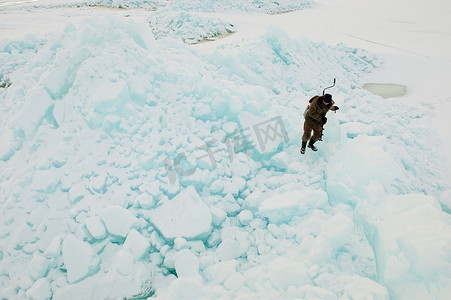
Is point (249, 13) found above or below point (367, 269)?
above

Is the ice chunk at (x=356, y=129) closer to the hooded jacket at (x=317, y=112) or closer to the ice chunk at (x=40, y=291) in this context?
the hooded jacket at (x=317, y=112)

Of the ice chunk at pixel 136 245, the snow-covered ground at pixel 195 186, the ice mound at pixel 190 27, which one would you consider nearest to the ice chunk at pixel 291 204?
the snow-covered ground at pixel 195 186

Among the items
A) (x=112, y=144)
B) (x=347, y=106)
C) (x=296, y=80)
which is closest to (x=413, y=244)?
(x=112, y=144)

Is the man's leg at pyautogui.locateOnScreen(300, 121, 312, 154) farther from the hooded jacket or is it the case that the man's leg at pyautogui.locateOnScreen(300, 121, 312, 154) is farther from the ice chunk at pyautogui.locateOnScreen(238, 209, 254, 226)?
the ice chunk at pyautogui.locateOnScreen(238, 209, 254, 226)

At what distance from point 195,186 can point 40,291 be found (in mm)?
1676

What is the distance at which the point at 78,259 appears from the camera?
2.33 m

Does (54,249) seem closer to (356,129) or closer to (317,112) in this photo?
(317,112)

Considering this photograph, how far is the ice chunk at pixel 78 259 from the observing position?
2305mm

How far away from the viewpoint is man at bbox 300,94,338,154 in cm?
297

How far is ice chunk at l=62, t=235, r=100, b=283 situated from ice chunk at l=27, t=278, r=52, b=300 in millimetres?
179

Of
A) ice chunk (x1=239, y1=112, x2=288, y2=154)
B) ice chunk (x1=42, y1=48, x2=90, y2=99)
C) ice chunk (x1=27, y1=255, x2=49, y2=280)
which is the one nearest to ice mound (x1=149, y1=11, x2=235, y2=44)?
ice chunk (x1=42, y1=48, x2=90, y2=99)

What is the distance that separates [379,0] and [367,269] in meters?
18.2

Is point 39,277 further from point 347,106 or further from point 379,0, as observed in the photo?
point 379,0

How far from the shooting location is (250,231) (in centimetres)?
276
